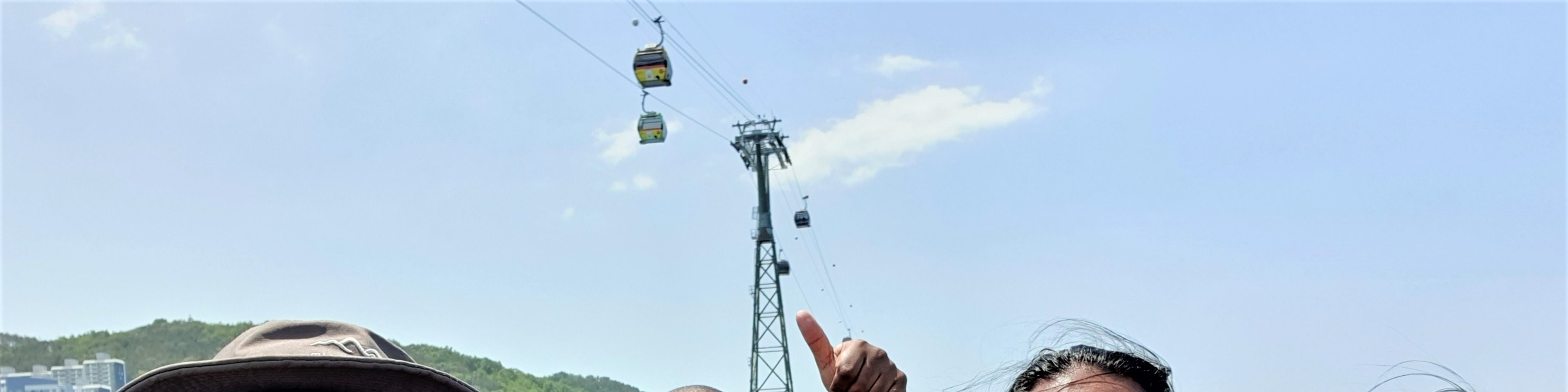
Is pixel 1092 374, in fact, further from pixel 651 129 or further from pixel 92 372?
pixel 92 372

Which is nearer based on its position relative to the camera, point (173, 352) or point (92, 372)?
point (92, 372)

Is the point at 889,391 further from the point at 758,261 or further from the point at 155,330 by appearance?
the point at 155,330

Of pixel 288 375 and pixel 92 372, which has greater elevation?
pixel 92 372

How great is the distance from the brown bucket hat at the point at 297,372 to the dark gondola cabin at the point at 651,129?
24.6 meters

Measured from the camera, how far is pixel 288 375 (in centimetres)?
199

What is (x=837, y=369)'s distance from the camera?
7.69 feet

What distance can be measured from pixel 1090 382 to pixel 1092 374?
0.03 meters

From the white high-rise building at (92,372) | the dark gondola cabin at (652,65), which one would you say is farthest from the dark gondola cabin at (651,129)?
the white high-rise building at (92,372)

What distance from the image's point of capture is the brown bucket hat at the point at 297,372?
198cm

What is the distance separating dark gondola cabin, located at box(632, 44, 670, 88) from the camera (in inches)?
929

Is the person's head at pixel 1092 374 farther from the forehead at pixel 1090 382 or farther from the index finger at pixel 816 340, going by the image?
the index finger at pixel 816 340

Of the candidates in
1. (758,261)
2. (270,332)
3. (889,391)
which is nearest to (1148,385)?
(889,391)

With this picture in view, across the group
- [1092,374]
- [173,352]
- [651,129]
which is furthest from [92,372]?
[1092,374]

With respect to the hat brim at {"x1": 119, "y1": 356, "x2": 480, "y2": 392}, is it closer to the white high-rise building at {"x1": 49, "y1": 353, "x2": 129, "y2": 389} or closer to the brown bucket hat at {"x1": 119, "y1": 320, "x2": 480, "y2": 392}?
the brown bucket hat at {"x1": 119, "y1": 320, "x2": 480, "y2": 392}
